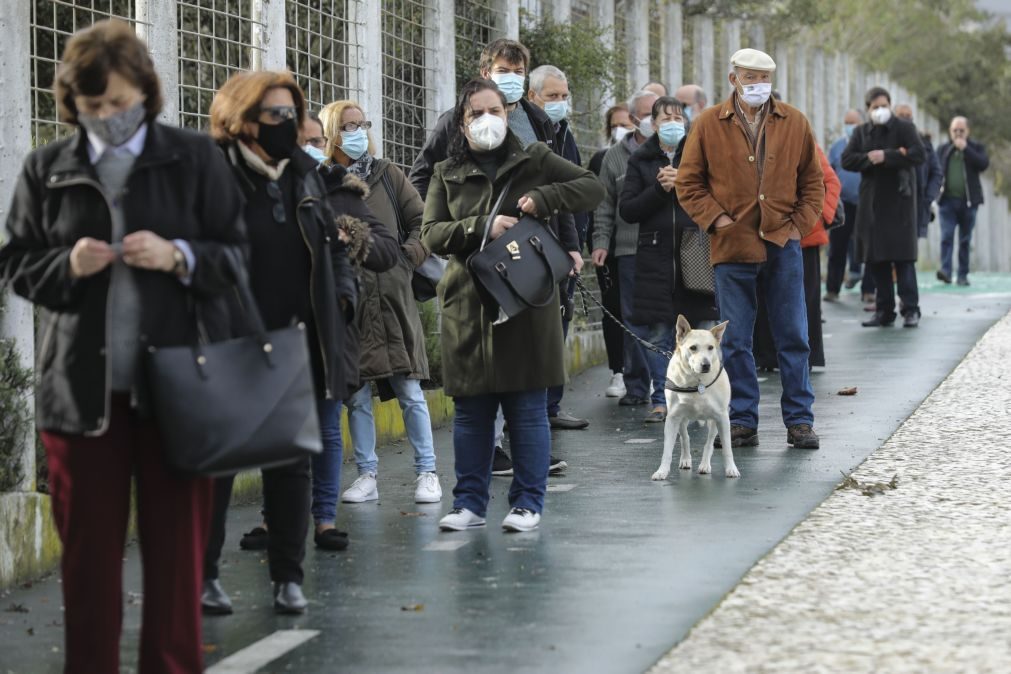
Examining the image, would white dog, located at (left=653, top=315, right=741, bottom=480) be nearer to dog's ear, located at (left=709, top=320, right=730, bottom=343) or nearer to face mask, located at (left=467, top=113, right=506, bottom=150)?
dog's ear, located at (left=709, top=320, right=730, bottom=343)

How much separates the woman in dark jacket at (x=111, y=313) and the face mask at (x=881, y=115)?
13.2 m

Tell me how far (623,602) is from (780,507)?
2.10 meters

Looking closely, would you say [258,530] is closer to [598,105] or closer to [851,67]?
[598,105]

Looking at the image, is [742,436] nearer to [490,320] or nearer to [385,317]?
[385,317]

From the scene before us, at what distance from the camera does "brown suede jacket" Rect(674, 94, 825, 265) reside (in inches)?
408

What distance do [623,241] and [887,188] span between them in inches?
232

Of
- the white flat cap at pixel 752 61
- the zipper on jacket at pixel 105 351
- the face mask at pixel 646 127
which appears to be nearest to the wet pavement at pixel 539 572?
the zipper on jacket at pixel 105 351

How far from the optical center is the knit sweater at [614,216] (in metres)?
12.6

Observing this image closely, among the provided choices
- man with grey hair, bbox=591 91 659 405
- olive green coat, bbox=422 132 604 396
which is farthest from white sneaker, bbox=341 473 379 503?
man with grey hair, bbox=591 91 659 405

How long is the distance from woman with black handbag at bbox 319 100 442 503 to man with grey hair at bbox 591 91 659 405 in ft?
11.5

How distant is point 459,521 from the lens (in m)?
8.12

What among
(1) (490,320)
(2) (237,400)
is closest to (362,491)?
(1) (490,320)

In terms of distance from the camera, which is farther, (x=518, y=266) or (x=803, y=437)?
(x=803, y=437)

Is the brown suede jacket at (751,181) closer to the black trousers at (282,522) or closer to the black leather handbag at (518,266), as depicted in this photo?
the black leather handbag at (518,266)
